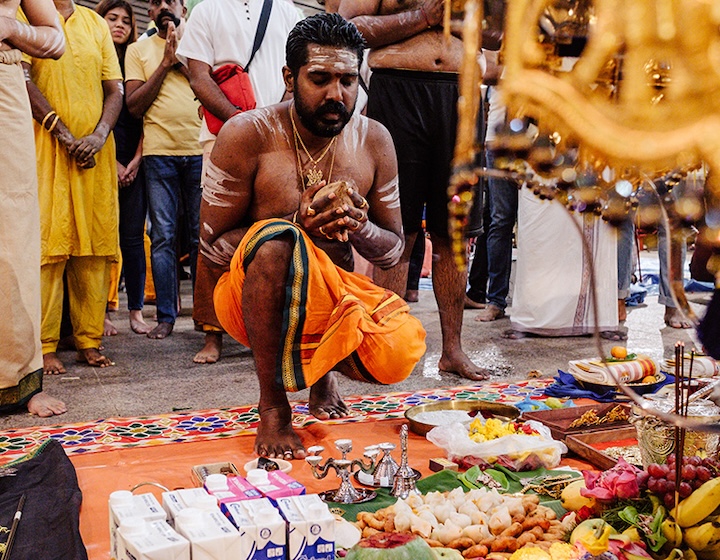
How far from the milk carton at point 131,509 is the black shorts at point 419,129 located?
240cm

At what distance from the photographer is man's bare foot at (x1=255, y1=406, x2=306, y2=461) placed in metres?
2.51

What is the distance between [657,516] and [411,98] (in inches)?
99.1

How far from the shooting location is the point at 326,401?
3021 mm

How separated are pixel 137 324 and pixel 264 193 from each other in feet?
8.39

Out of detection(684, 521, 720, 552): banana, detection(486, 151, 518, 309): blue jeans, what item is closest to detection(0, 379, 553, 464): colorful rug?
detection(684, 521, 720, 552): banana

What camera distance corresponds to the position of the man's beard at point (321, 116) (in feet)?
8.96

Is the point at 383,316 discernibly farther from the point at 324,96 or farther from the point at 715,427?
the point at 715,427

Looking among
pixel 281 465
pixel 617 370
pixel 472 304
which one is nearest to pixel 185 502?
pixel 281 465

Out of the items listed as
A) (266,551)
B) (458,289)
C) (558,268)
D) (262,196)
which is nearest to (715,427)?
(266,551)

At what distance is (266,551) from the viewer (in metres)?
1.43

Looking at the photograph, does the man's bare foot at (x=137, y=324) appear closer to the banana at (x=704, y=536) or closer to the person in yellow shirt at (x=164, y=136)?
the person in yellow shirt at (x=164, y=136)

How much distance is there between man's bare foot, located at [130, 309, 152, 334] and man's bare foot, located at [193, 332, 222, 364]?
0.86 metres

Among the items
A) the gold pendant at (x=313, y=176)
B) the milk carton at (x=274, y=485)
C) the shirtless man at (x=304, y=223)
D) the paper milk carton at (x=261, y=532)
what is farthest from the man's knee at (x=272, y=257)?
the paper milk carton at (x=261, y=532)

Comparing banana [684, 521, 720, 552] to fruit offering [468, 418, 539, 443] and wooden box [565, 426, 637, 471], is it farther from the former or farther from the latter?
fruit offering [468, 418, 539, 443]
